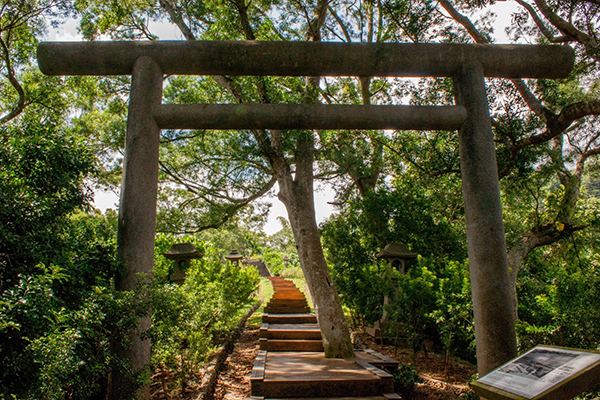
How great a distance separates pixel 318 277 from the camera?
6188mm

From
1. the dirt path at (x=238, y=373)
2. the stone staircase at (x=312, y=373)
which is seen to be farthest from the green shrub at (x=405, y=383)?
the dirt path at (x=238, y=373)

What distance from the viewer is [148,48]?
4.41 m

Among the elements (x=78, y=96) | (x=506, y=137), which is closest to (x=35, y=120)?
(x=506, y=137)

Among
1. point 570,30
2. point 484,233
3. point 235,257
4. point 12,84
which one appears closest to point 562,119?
point 570,30

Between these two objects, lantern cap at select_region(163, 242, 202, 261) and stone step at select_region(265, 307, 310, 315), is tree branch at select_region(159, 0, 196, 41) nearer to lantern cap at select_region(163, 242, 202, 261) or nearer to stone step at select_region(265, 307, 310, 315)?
lantern cap at select_region(163, 242, 202, 261)

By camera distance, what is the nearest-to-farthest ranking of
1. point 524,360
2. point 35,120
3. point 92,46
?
1. point 524,360
2. point 35,120
3. point 92,46

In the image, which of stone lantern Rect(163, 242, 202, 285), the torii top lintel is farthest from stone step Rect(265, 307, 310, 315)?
the torii top lintel

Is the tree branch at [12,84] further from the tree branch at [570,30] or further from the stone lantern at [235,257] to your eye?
the tree branch at [570,30]

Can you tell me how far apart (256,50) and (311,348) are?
505 cm

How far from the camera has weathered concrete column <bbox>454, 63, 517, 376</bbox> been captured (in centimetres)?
387

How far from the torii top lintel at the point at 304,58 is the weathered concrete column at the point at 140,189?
0.29 metres

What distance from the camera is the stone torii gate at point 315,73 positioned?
424cm

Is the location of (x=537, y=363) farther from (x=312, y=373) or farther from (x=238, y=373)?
(x=238, y=373)

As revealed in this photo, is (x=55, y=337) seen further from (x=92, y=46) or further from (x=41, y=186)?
(x=92, y=46)
